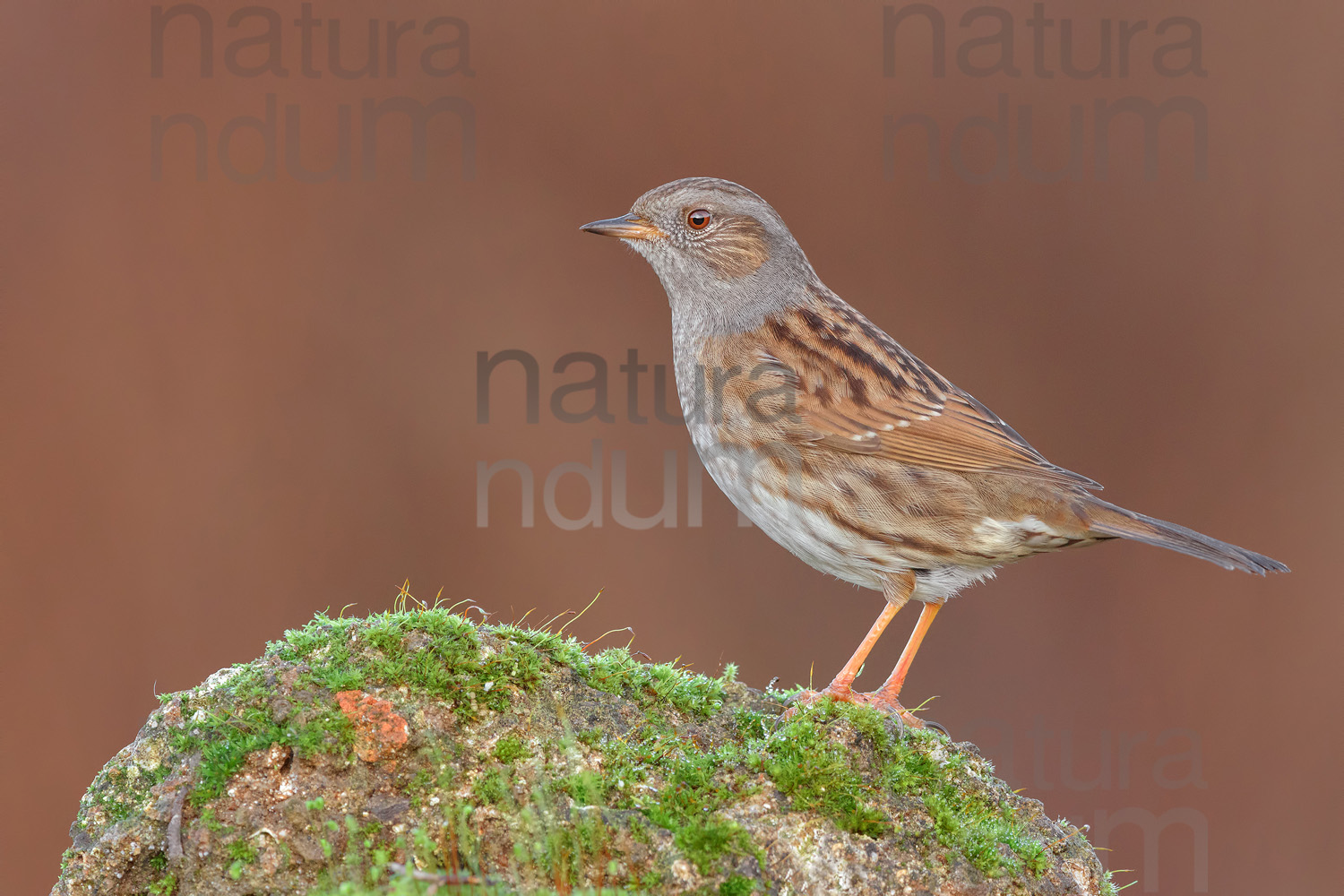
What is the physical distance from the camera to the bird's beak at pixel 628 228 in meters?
5.75

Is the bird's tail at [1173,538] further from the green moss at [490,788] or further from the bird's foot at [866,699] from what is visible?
the green moss at [490,788]

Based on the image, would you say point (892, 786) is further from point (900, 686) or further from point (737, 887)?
point (900, 686)

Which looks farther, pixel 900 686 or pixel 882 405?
pixel 882 405

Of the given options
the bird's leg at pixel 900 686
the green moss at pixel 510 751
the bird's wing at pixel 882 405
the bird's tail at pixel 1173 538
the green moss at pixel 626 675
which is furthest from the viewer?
the bird's wing at pixel 882 405

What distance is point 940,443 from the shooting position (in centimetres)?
507

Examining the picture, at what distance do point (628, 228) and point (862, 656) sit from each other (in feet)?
8.60

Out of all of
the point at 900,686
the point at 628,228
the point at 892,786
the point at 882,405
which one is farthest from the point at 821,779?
the point at 628,228

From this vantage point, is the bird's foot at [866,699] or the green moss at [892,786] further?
Answer: the bird's foot at [866,699]

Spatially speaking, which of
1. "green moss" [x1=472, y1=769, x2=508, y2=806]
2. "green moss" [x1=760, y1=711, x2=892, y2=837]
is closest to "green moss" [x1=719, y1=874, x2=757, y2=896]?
"green moss" [x1=760, y1=711, x2=892, y2=837]

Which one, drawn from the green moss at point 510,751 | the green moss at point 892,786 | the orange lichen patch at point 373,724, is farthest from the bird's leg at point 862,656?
the orange lichen patch at point 373,724

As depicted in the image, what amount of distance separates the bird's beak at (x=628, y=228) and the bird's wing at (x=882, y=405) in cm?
86

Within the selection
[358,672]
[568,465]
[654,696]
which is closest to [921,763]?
[654,696]

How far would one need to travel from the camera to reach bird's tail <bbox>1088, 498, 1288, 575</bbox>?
4340 mm

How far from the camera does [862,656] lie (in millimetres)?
4781
